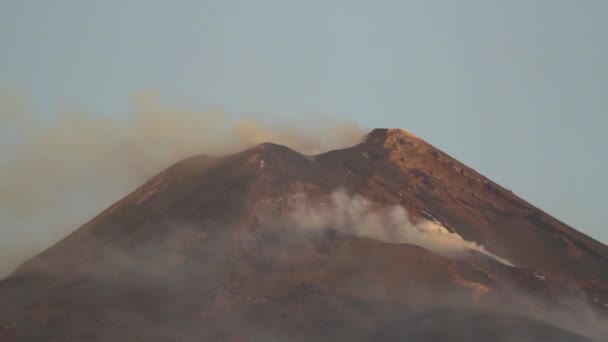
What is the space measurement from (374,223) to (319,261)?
17.1 meters

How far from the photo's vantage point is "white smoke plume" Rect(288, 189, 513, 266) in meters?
147

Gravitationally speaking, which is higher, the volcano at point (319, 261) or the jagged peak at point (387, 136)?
the jagged peak at point (387, 136)

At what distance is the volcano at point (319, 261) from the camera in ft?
392

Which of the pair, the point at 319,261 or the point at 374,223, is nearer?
the point at 319,261

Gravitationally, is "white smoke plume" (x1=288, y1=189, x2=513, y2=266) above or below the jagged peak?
below

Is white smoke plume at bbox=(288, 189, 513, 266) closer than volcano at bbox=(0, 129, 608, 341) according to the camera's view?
No

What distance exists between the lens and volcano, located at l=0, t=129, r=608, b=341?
119 m

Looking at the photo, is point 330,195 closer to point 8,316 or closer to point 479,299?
point 479,299

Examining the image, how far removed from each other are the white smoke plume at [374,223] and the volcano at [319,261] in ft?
0.72

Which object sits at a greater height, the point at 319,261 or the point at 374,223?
the point at 374,223

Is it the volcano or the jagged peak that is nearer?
the volcano

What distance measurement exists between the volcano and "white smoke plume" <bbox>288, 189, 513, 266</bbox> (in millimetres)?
220

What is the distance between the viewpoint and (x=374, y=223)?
15162 centimetres

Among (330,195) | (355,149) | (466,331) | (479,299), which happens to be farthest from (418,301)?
(355,149)
